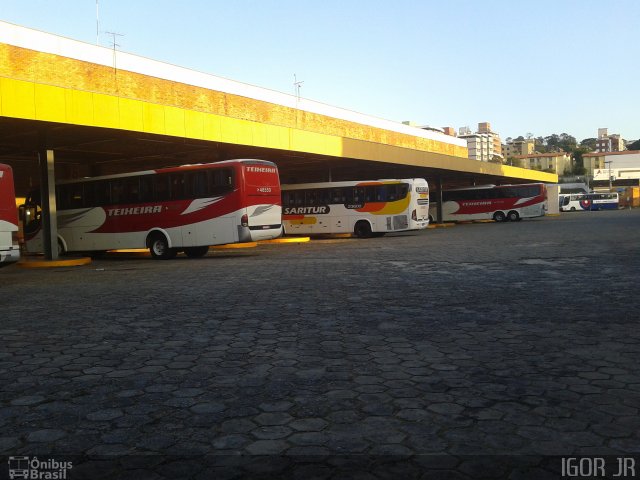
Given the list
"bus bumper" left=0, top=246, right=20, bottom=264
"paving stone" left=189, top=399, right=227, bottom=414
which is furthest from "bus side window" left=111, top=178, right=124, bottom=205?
"paving stone" left=189, top=399, right=227, bottom=414

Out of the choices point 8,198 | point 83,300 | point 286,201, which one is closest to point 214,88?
point 286,201

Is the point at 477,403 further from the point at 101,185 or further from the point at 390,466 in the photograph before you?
the point at 101,185

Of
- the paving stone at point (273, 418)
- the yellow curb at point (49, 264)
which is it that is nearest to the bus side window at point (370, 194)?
the yellow curb at point (49, 264)

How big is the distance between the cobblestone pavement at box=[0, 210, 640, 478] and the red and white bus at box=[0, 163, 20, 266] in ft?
13.5

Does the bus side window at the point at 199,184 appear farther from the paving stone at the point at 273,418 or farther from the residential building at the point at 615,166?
the residential building at the point at 615,166

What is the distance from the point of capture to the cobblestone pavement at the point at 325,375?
10.7ft

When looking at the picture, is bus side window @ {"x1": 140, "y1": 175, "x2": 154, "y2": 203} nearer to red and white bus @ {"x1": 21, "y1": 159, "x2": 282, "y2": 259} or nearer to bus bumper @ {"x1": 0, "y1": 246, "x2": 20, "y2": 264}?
red and white bus @ {"x1": 21, "y1": 159, "x2": 282, "y2": 259}

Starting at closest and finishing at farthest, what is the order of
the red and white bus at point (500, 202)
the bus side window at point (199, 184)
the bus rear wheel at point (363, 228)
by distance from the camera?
the bus side window at point (199, 184) → the bus rear wheel at point (363, 228) → the red and white bus at point (500, 202)

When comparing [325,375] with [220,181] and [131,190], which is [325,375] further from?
[131,190]

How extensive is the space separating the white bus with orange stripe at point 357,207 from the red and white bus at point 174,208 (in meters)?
10.2

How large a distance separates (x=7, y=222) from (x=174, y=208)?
6434mm

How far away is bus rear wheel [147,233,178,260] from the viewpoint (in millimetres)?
19969

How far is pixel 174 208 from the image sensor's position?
1941 cm

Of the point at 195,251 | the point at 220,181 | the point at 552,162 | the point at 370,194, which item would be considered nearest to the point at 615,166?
the point at 552,162
